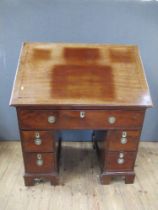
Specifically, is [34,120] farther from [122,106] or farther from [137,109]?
[137,109]

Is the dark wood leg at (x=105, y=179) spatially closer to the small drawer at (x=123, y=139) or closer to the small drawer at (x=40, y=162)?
the small drawer at (x=123, y=139)

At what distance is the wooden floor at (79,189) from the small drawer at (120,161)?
0.62 feet

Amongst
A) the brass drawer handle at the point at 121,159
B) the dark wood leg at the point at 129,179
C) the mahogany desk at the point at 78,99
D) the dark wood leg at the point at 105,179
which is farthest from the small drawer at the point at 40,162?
the dark wood leg at the point at 129,179

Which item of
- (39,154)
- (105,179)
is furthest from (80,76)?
(105,179)

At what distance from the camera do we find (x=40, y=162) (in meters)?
1.80

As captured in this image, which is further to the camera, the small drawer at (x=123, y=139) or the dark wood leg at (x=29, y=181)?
the dark wood leg at (x=29, y=181)

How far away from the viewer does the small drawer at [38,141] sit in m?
1.68

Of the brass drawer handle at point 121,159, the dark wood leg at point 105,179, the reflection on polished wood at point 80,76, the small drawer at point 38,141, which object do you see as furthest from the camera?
the dark wood leg at point 105,179

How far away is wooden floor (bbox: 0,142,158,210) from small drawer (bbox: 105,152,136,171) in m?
0.19

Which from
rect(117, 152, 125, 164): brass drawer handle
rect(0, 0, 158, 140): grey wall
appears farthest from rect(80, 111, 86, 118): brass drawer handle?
rect(0, 0, 158, 140): grey wall

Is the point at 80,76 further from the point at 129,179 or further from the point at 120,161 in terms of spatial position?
the point at 129,179

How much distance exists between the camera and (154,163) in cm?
224

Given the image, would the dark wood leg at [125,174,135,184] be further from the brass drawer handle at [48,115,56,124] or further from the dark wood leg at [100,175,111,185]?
the brass drawer handle at [48,115,56,124]

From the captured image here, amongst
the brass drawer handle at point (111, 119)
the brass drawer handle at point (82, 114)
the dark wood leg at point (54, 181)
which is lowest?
the dark wood leg at point (54, 181)
